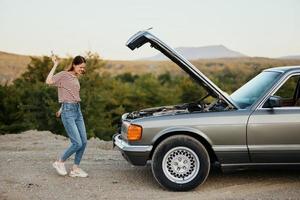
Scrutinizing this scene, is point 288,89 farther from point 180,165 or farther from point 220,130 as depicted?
point 180,165

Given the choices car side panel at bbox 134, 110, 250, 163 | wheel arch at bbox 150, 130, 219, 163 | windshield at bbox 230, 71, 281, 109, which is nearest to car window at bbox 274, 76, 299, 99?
windshield at bbox 230, 71, 281, 109

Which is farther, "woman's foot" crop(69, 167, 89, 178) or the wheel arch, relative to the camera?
"woman's foot" crop(69, 167, 89, 178)

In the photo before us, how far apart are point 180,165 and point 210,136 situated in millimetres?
608

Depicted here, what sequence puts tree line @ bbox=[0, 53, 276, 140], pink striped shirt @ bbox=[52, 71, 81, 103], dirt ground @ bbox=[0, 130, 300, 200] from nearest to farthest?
dirt ground @ bbox=[0, 130, 300, 200], pink striped shirt @ bbox=[52, 71, 81, 103], tree line @ bbox=[0, 53, 276, 140]

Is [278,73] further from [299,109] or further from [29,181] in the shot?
[29,181]

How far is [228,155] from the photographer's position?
23.6 ft

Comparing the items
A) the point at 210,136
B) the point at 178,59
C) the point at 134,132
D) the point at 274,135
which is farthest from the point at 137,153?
the point at 274,135

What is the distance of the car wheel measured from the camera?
7.18 metres

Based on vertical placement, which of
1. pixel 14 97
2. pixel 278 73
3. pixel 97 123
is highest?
pixel 278 73

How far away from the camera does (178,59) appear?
7.23 meters

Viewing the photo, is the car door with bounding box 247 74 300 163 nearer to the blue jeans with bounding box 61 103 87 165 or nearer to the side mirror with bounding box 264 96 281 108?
the side mirror with bounding box 264 96 281 108

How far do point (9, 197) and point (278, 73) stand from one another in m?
4.35

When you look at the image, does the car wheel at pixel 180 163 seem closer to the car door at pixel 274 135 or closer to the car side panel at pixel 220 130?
the car side panel at pixel 220 130

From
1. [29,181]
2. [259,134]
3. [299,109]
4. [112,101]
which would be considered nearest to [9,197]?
[29,181]
